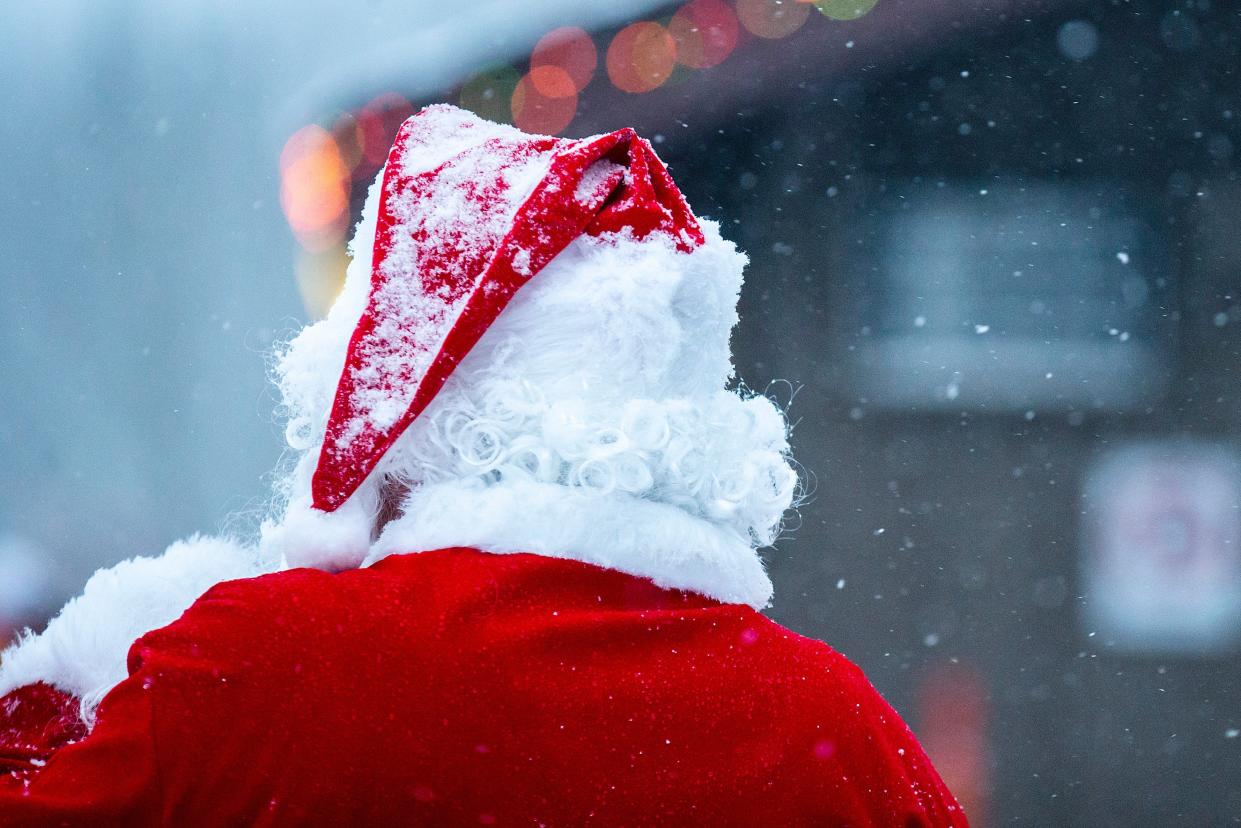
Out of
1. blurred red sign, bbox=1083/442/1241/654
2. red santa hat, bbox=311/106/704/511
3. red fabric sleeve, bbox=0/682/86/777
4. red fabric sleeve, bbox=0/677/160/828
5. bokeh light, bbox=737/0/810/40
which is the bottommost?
blurred red sign, bbox=1083/442/1241/654

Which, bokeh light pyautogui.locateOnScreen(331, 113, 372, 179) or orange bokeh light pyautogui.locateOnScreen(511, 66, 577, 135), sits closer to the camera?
orange bokeh light pyautogui.locateOnScreen(511, 66, 577, 135)

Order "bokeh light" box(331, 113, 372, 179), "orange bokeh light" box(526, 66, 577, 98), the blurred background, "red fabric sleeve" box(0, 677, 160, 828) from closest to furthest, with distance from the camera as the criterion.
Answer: "red fabric sleeve" box(0, 677, 160, 828) < "orange bokeh light" box(526, 66, 577, 98) < "bokeh light" box(331, 113, 372, 179) < the blurred background

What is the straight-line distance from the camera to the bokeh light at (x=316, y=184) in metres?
4.20

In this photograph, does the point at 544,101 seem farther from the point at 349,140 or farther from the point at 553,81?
the point at 349,140

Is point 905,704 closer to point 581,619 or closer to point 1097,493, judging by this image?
point 1097,493

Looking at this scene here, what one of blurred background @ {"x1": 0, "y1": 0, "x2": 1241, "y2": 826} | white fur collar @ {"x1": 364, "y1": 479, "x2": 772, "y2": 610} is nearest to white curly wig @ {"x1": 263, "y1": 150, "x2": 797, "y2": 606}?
white fur collar @ {"x1": 364, "y1": 479, "x2": 772, "y2": 610}

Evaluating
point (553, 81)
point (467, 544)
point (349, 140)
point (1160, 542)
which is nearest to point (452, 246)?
point (467, 544)

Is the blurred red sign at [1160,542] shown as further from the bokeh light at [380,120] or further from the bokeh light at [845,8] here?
the bokeh light at [380,120]

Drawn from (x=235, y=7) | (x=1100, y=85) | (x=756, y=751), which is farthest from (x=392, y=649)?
(x=235, y=7)

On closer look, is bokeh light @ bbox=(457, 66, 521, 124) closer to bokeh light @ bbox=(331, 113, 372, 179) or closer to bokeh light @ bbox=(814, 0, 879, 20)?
bokeh light @ bbox=(331, 113, 372, 179)

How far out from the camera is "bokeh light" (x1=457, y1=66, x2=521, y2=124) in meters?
3.85

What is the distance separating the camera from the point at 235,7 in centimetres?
848

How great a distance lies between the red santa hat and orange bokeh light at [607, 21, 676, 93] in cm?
268

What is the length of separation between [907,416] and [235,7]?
6.87m
